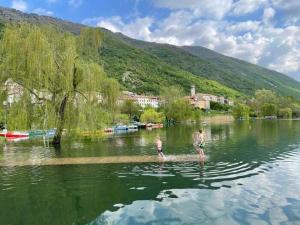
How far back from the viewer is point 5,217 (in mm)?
16047

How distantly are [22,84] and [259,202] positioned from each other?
28.0m

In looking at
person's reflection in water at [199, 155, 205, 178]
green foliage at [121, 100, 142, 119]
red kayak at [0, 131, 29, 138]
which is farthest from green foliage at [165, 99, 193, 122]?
person's reflection in water at [199, 155, 205, 178]

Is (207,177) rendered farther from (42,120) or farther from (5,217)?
(42,120)

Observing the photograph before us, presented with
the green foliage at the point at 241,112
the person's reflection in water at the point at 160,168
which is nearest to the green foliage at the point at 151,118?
the green foliage at the point at 241,112

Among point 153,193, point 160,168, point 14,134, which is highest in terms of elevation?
point 14,134

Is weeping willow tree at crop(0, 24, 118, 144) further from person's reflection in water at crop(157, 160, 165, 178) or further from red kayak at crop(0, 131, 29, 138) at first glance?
red kayak at crop(0, 131, 29, 138)

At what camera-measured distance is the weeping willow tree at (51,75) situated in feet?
122

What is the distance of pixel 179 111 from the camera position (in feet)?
436

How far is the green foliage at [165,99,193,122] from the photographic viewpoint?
132 metres

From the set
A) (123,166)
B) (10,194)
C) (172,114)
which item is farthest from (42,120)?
(172,114)

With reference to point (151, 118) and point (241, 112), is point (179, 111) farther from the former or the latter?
point (241, 112)

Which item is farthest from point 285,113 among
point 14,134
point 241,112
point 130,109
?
point 14,134

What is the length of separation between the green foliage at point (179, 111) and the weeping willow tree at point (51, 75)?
8915 centimetres

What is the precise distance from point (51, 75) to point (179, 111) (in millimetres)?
95460
